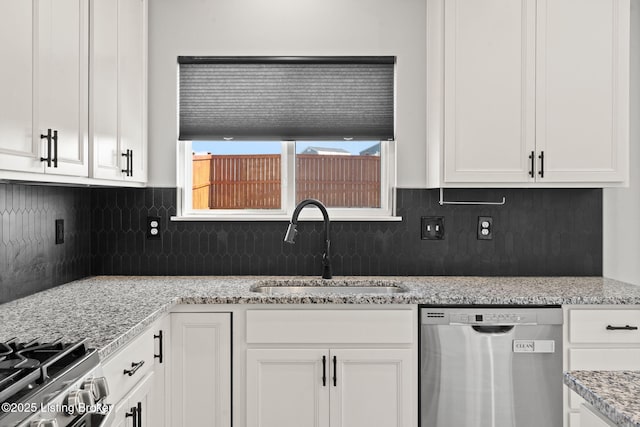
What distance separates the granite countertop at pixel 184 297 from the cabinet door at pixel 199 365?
10 centimetres

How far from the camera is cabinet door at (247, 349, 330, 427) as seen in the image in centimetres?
237

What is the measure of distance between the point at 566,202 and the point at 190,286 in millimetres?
2082

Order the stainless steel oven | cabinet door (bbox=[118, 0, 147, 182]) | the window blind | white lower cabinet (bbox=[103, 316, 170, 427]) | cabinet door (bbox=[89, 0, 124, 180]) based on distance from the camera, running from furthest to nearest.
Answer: the window blind < cabinet door (bbox=[118, 0, 147, 182]) < cabinet door (bbox=[89, 0, 124, 180]) < white lower cabinet (bbox=[103, 316, 170, 427]) < the stainless steel oven

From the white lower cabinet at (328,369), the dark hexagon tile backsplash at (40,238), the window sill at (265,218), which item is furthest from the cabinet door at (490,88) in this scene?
the dark hexagon tile backsplash at (40,238)

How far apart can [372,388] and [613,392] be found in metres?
1.42

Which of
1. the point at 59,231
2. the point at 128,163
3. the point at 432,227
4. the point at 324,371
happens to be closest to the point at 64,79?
the point at 128,163

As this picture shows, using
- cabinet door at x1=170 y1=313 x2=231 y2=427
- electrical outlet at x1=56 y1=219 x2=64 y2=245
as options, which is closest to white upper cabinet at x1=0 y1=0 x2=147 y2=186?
electrical outlet at x1=56 y1=219 x2=64 y2=245

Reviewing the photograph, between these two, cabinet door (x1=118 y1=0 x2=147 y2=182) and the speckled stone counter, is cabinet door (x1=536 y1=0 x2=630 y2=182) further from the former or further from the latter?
cabinet door (x1=118 y1=0 x2=147 y2=182)

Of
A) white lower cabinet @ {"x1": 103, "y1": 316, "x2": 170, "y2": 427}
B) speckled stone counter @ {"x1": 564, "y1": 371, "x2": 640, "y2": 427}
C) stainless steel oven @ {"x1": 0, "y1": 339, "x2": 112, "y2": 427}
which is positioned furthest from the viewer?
white lower cabinet @ {"x1": 103, "y1": 316, "x2": 170, "y2": 427}

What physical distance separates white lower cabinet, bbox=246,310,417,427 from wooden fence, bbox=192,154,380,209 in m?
0.93

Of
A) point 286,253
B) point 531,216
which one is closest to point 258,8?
point 286,253

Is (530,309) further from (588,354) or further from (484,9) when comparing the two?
(484,9)

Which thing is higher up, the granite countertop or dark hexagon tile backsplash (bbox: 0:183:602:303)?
dark hexagon tile backsplash (bbox: 0:183:602:303)

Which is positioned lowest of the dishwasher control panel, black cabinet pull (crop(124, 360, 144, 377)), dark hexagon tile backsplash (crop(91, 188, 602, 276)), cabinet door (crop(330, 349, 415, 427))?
cabinet door (crop(330, 349, 415, 427))
